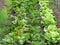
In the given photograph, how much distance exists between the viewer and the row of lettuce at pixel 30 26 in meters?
3.47

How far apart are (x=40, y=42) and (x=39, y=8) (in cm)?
150

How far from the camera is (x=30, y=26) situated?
12.6ft

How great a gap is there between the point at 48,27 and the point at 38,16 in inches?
29.1

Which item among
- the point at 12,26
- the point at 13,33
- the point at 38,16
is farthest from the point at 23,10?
the point at 13,33

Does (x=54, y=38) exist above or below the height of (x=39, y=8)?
below

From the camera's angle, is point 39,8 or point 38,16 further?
point 39,8

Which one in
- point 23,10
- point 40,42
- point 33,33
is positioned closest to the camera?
point 40,42

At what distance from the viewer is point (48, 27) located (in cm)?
374

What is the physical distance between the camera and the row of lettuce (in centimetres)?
347

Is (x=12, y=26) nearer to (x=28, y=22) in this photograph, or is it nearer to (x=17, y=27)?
(x=17, y=27)

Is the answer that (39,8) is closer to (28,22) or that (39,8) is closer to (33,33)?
(28,22)

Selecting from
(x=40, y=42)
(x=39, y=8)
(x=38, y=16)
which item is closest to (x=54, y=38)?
(x=40, y=42)

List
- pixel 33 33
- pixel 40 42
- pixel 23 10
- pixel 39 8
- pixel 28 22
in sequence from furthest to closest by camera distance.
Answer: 1. pixel 39 8
2. pixel 23 10
3. pixel 28 22
4. pixel 33 33
5. pixel 40 42

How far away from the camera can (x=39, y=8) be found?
4.79 m
